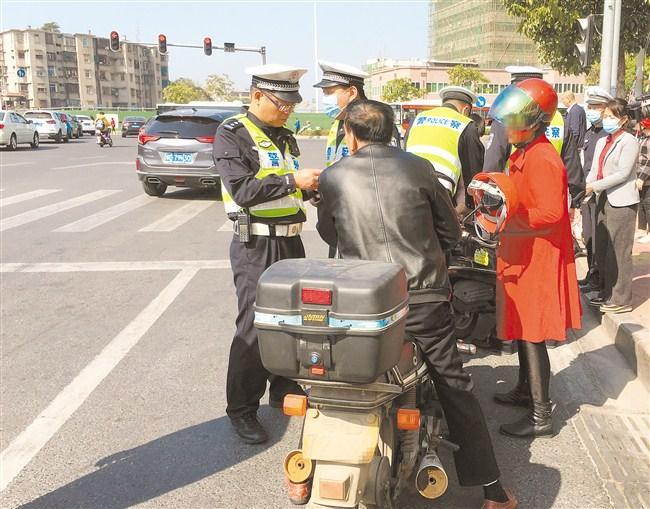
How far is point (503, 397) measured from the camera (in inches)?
163

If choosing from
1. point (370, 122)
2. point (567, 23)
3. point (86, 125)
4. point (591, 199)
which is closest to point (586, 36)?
point (591, 199)

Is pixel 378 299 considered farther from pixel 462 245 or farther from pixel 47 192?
pixel 47 192

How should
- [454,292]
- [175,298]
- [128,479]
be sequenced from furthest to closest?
[175,298], [454,292], [128,479]

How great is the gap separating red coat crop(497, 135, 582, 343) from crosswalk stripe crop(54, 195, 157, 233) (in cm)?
759

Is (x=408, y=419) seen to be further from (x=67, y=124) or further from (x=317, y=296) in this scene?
(x=67, y=124)

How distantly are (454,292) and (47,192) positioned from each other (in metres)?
11.4

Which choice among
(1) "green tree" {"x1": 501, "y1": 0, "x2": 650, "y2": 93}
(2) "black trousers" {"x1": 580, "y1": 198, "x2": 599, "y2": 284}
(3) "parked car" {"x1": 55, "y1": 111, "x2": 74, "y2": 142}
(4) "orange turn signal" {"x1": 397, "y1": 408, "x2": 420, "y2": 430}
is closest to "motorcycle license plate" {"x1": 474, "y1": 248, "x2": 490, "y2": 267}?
(4) "orange turn signal" {"x1": 397, "y1": 408, "x2": 420, "y2": 430}

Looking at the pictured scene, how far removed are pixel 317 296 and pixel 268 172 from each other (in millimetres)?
1460

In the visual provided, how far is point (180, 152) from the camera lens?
12859 millimetres

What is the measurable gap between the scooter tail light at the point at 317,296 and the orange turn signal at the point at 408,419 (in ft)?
2.00

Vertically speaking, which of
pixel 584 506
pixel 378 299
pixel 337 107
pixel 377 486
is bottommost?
pixel 584 506

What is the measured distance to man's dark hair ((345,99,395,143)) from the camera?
2734mm

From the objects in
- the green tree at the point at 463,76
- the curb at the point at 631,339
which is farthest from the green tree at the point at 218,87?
the curb at the point at 631,339

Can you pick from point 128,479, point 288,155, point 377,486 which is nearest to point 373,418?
point 377,486
